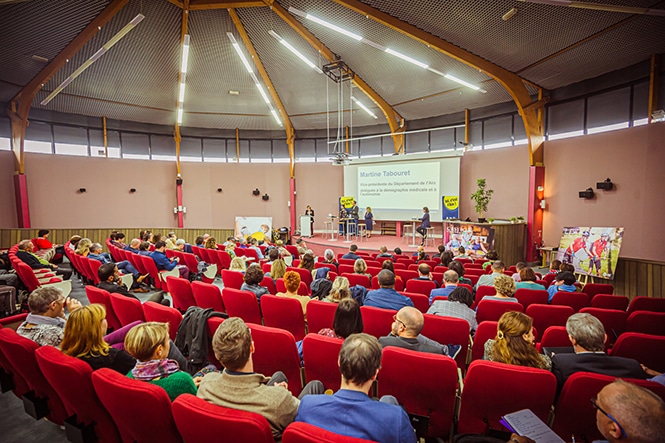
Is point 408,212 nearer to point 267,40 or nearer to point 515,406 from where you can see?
point 267,40

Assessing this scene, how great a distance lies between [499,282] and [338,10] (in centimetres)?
772

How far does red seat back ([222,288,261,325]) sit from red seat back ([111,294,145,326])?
33.8 inches

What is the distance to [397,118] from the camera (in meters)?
13.5

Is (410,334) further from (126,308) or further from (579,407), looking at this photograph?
(126,308)

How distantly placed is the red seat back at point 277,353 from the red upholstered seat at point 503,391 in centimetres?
116

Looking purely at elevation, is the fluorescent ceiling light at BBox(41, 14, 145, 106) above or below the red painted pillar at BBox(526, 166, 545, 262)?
above

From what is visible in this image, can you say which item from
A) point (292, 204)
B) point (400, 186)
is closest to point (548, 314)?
point (400, 186)

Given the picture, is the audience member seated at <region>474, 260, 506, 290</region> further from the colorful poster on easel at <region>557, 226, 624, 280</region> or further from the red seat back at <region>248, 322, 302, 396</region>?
the colorful poster on easel at <region>557, 226, 624, 280</region>

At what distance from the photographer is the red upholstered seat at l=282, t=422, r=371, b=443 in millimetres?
1067

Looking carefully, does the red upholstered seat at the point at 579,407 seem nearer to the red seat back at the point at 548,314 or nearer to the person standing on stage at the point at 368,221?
the red seat back at the point at 548,314

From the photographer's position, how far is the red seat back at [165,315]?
294cm

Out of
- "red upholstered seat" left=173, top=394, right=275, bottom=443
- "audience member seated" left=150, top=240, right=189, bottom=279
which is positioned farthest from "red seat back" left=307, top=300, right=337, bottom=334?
"audience member seated" left=150, top=240, right=189, bottom=279

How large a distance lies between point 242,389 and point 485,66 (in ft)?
33.2

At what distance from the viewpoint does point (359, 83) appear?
1153 centimetres
